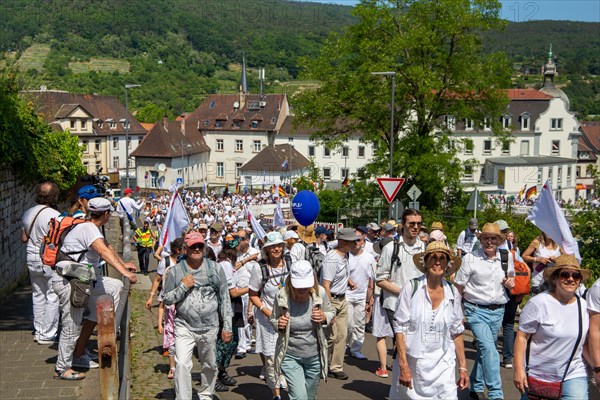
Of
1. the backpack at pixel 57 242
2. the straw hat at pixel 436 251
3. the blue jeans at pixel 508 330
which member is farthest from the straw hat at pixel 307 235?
the straw hat at pixel 436 251

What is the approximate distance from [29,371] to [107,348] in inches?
113

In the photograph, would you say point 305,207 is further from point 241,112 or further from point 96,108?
point 241,112

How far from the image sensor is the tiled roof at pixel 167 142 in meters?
90.2

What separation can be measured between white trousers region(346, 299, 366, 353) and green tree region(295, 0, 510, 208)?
2392 cm

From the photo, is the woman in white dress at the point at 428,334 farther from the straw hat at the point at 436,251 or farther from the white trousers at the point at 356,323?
the white trousers at the point at 356,323

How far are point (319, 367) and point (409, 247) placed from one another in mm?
2155

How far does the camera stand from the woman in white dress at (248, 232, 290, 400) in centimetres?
827

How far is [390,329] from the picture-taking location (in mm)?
9312

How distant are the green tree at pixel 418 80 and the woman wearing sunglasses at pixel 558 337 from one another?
27888mm

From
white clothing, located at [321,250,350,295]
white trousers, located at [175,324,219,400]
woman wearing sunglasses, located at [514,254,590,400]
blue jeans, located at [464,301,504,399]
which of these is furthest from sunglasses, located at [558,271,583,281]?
white clothing, located at [321,250,350,295]

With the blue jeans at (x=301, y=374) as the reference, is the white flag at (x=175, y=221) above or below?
above

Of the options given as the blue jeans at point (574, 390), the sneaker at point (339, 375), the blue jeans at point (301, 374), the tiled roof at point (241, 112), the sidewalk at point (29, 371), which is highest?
the tiled roof at point (241, 112)

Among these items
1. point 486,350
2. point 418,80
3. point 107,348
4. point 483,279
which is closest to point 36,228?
point 107,348

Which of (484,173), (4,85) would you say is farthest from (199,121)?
(4,85)
